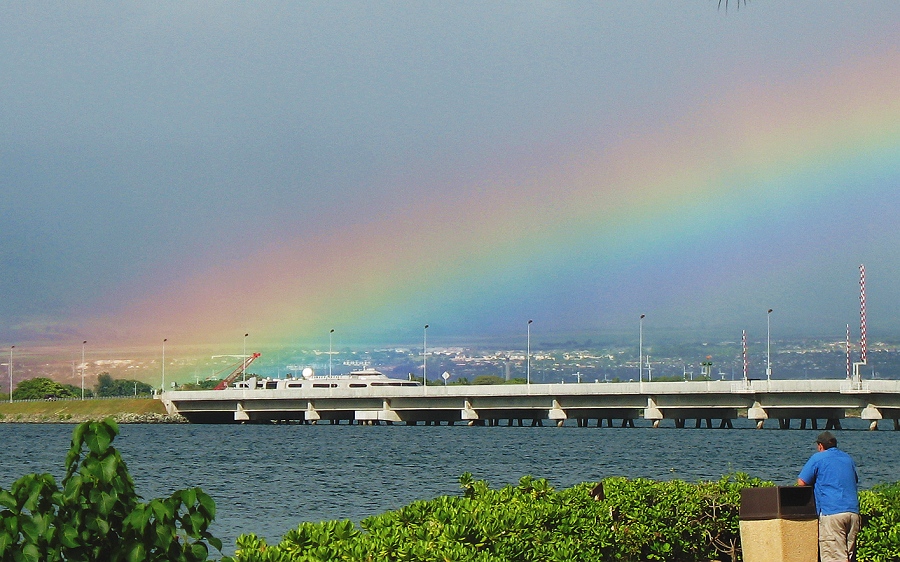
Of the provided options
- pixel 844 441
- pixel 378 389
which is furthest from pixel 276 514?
pixel 378 389

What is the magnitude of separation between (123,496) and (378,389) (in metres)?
126

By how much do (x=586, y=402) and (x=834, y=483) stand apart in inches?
4138

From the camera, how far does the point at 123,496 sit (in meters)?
7.26

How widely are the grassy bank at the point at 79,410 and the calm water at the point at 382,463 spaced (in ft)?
148

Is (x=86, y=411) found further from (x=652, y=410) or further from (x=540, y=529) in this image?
(x=540, y=529)

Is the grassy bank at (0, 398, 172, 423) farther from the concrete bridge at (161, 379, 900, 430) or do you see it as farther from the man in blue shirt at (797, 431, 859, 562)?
the man in blue shirt at (797, 431, 859, 562)

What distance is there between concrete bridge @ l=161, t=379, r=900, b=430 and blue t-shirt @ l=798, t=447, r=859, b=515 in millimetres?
90881

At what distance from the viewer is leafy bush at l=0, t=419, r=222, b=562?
6953 mm

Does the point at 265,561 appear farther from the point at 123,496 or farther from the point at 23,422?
the point at 23,422

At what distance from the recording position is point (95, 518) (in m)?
7.05

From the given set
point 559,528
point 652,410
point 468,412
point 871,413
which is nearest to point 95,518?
point 559,528

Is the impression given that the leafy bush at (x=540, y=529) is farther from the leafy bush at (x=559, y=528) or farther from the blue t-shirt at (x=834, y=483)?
the blue t-shirt at (x=834, y=483)

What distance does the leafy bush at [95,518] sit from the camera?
695 cm

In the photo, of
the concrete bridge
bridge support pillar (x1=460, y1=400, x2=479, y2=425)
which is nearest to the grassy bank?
the concrete bridge
